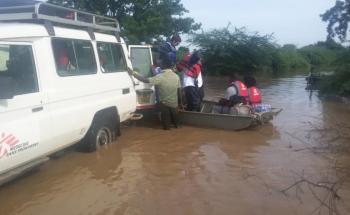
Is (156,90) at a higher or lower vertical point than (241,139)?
higher

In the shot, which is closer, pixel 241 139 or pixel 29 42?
pixel 29 42

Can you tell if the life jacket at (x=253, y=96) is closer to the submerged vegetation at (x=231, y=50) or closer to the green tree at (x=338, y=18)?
the green tree at (x=338, y=18)

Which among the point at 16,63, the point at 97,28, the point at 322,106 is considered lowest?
the point at 322,106

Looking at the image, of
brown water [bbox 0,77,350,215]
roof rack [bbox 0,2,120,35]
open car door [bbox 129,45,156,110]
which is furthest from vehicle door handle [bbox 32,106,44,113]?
open car door [bbox 129,45,156,110]

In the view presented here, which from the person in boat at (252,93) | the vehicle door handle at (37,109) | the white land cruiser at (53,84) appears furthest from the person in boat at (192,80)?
the vehicle door handle at (37,109)

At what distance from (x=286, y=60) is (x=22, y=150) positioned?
1761 inches

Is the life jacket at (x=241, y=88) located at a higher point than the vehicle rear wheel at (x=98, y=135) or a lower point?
higher

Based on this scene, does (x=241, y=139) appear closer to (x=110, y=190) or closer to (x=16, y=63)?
(x=110, y=190)

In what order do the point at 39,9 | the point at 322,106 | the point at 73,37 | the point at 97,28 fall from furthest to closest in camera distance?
1. the point at 322,106
2. the point at 97,28
3. the point at 73,37
4. the point at 39,9

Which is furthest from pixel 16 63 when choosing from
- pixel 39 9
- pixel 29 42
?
pixel 39 9

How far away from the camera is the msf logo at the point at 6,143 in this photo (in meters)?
5.30

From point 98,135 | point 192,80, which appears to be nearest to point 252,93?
point 192,80

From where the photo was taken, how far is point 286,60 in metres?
47.8

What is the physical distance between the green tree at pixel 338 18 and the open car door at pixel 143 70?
17130mm
